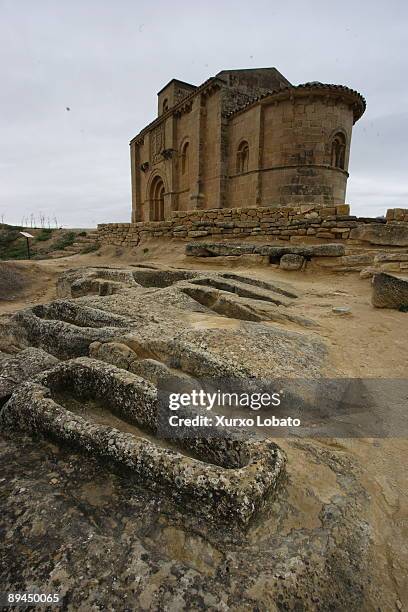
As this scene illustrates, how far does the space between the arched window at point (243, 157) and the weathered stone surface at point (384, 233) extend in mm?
10896

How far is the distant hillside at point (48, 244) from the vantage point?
14.3 metres

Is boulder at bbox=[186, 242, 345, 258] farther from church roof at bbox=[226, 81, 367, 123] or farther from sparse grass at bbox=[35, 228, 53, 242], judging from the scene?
sparse grass at bbox=[35, 228, 53, 242]

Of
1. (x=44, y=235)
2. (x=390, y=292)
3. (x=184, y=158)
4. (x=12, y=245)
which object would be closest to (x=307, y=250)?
(x=390, y=292)

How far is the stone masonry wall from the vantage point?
23.5ft

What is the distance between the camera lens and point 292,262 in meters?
6.84

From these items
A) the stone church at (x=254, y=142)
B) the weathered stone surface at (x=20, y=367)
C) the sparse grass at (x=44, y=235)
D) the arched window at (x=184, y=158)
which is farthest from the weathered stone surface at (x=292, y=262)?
the arched window at (x=184, y=158)

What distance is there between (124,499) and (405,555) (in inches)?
44.1

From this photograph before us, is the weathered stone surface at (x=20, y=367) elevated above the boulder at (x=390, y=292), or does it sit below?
below

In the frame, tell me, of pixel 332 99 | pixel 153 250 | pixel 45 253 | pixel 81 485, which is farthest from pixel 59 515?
pixel 332 99

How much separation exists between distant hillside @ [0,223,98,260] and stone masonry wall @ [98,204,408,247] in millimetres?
4709

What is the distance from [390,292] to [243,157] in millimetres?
14654

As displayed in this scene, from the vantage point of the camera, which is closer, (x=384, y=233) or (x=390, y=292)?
(x=390, y=292)

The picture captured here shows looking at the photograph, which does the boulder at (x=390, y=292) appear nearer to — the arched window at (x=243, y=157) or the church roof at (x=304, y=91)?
the church roof at (x=304, y=91)

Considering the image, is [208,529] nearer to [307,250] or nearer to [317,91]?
[307,250]
